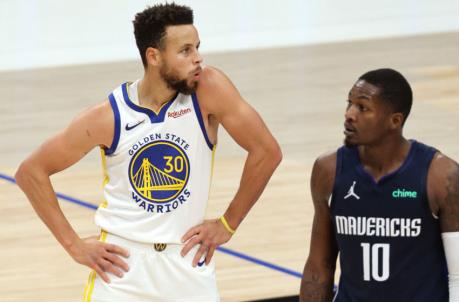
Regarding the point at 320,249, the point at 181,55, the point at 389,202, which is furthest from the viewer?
the point at 181,55

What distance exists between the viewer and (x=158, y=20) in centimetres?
387

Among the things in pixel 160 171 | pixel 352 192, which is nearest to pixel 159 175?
pixel 160 171

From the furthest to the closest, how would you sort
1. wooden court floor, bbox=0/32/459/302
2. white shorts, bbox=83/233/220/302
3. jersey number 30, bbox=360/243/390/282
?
wooden court floor, bbox=0/32/459/302, white shorts, bbox=83/233/220/302, jersey number 30, bbox=360/243/390/282

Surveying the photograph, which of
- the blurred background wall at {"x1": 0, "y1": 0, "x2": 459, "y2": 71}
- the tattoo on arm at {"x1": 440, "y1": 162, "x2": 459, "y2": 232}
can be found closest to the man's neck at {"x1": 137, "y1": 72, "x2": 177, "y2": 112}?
the tattoo on arm at {"x1": 440, "y1": 162, "x2": 459, "y2": 232}

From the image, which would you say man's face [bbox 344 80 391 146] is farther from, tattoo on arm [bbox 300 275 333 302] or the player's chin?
tattoo on arm [bbox 300 275 333 302]

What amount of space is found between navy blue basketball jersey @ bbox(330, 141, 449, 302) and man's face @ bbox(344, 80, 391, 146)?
4.9 inches

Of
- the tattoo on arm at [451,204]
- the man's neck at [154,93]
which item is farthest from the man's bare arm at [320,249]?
the man's neck at [154,93]

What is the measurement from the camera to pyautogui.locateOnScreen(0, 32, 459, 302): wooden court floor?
6199 mm

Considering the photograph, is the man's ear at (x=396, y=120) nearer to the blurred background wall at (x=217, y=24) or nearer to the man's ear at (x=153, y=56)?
the man's ear at (x=153, y=56)

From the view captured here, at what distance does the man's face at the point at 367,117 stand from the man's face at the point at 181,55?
699 millimetres

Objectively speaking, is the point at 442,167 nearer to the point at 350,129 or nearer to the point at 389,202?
the point at 389,202

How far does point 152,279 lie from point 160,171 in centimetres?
39

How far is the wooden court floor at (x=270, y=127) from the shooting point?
6199 millimetres

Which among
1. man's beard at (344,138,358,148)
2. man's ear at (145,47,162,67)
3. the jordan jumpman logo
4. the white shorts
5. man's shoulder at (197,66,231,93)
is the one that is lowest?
the white shorts
